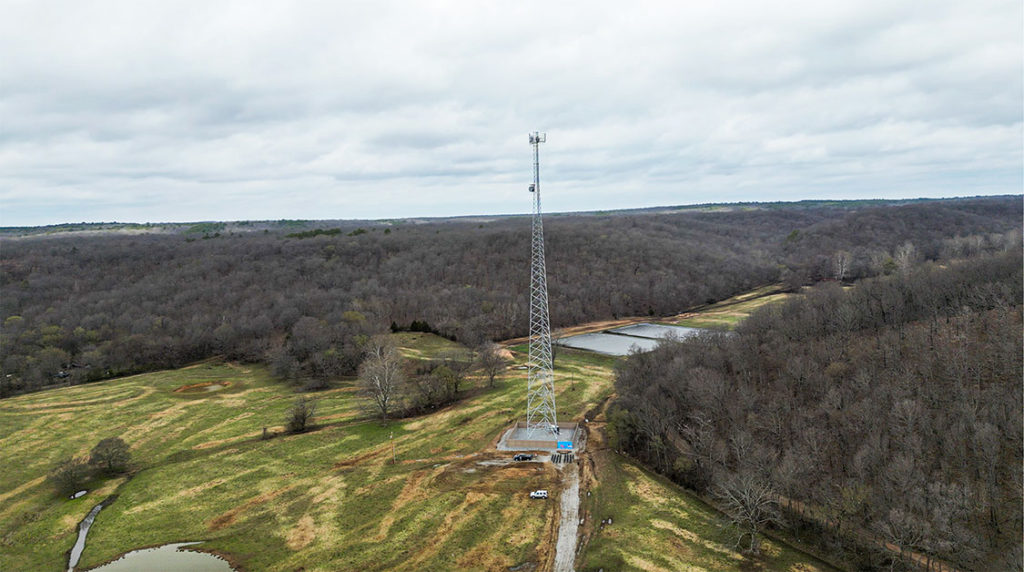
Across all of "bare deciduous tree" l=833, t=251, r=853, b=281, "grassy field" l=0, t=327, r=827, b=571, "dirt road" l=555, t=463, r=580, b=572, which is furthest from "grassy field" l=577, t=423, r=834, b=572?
"bare deciduous tree" l=833, t=251, r=853, b=281

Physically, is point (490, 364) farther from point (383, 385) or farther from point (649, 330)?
point (649, 330)

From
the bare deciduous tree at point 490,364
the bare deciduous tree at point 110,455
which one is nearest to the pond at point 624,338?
the bare deciduous tree at point 490,364

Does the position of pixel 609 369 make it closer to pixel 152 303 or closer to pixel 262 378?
pixel 262 378

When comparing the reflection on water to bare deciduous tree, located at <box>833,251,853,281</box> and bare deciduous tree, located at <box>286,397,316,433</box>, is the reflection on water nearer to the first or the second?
bare deciduous tree, located at <box>286,397,316,433</box>

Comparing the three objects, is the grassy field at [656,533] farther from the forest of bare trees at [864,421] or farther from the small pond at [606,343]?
the small pond at [606,343]

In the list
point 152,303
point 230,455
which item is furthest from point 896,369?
point 152,303
